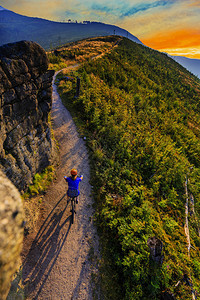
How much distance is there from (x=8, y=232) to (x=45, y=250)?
5043 mm

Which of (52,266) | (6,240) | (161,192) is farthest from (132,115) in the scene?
(6,240)

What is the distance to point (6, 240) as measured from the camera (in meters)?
1.40

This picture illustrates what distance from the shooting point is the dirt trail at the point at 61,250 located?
4.66m

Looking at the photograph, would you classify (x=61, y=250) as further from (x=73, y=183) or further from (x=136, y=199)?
(x=136, y=199)

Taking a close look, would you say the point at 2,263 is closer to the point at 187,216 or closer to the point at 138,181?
the point at 138,181

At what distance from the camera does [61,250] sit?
5.48 metres

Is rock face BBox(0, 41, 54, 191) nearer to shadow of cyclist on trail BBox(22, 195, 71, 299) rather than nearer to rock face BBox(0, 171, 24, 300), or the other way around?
shadow of cyclist on trail BBox(22, 195, 71, 299)

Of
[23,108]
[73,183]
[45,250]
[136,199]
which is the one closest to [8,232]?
[73,183]

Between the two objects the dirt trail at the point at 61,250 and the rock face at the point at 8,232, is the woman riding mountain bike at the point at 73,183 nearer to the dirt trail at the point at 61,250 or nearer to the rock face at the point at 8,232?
the dirt trail at the point at 61,250

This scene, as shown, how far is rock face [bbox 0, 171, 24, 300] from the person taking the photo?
1.37 metres

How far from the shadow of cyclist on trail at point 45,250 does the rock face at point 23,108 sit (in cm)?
207

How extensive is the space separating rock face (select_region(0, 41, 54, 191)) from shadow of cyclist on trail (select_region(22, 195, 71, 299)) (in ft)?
6.80

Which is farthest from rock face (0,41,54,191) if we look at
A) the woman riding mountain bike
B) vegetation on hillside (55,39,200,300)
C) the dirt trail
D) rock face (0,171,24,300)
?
rock face (0,171,24,300)

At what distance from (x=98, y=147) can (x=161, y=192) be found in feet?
18.6
